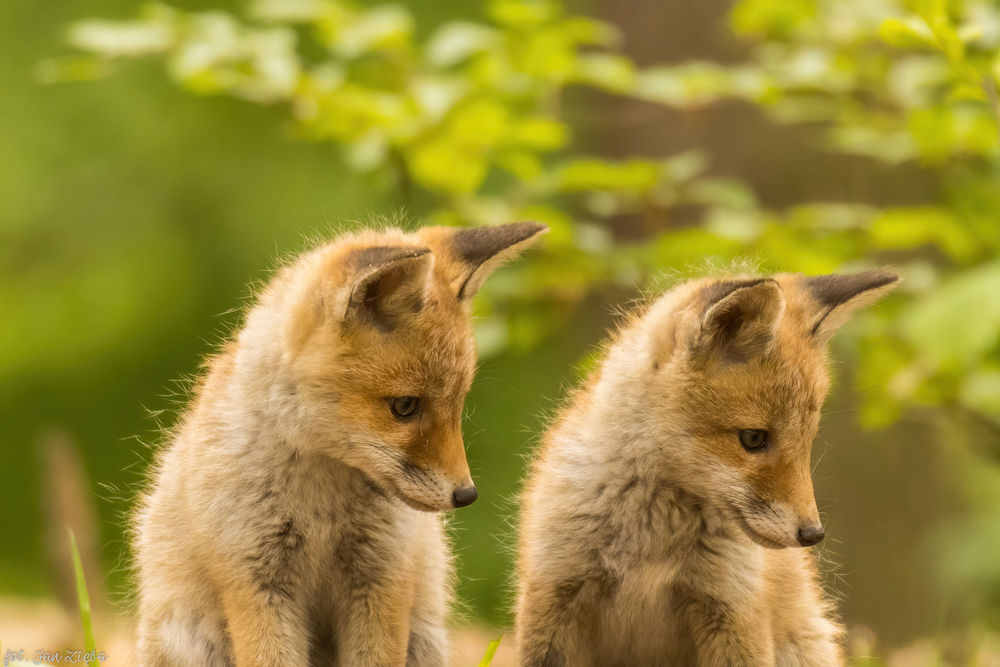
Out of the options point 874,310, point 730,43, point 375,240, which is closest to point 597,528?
point 375,240

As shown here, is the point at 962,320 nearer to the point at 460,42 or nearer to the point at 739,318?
the point at 739,318

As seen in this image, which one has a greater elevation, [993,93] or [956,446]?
[993,93]

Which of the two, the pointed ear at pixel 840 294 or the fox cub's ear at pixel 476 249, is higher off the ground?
the fox cub's ear at pixel 476 249

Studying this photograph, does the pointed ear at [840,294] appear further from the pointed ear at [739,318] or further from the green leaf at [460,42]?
the green leaf at [460,42]

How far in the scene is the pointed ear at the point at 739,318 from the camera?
12.4 ft

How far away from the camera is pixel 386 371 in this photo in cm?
387

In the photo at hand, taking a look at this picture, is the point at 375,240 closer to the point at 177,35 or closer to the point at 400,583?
the point at 400,583

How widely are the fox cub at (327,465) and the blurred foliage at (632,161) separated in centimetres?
172

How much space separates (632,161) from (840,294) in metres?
2.41

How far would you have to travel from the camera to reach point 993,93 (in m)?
4.57

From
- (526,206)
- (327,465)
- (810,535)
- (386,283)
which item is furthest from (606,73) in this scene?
(810,535)

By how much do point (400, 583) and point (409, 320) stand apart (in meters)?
0.95

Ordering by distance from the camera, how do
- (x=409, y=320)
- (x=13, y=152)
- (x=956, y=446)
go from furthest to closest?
(x=13, y=152)
(x=956, y=446)
(x=409, y=320)

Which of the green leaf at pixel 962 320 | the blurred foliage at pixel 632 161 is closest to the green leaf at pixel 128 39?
the blurred foliage at pixel 632 161
